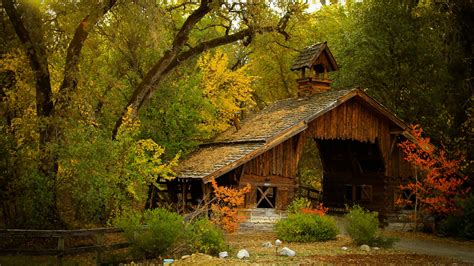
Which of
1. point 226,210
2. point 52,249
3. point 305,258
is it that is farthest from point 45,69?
point 305,258

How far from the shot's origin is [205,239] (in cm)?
1612

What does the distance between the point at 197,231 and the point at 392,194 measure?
535 inches

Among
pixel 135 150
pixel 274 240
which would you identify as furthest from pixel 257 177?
pixel 135 150

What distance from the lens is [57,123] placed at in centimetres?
1712

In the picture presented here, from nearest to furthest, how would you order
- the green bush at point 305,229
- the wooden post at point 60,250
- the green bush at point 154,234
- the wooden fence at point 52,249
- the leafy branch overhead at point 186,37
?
the wooden fence at point 52,249 → the wooden post at point 60,250 → the green bush at point 154,234 → the green bush at point 305,229 → the leafy branch overhead at point 186,37

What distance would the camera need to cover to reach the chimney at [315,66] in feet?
87.4

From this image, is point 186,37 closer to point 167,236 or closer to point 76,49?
point 76,49

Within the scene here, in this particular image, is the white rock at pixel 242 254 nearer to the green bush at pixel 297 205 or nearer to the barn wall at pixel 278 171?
the green bush at pixel 297 205

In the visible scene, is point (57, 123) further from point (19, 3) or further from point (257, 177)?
point (257, 177)

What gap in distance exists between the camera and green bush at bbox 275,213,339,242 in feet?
66.8

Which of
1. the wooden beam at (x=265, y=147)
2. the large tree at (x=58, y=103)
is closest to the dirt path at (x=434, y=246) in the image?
the wooden beam at (x=265, y=147)

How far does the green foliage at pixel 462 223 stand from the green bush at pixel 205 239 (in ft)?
40.2

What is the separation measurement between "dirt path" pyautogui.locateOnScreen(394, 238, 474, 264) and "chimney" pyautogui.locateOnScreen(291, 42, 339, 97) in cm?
934

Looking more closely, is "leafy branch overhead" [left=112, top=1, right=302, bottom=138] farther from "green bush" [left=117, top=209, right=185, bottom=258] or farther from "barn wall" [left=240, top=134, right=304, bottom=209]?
"green bush" [left=117, top=209, right=185, bottom=258]
